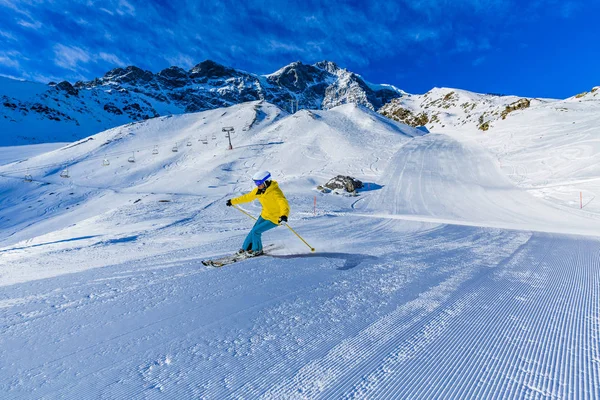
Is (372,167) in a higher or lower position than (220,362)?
higher

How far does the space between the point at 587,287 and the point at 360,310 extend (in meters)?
3.64

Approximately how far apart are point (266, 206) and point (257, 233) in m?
0.69

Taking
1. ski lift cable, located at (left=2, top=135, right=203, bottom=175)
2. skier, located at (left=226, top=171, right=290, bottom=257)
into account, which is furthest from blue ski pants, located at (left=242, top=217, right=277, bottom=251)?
ski lift cable, located at (left=2, top=135, right=203, bottom=175)

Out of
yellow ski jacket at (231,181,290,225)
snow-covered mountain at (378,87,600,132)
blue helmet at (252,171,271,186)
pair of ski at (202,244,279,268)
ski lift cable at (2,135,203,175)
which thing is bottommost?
pair of ski at (202,244,279,268)

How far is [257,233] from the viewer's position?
6.28 metres

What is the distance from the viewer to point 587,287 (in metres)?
4.48

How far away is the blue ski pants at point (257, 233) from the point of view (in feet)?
20.3

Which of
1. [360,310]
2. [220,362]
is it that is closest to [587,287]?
[360,310]

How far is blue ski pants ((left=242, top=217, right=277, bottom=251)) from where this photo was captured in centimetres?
620

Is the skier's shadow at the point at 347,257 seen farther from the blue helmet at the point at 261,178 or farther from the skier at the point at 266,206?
the blue helmet at the point at 261,178

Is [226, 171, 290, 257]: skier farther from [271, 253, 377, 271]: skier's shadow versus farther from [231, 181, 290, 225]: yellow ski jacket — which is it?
[271, 253, 377, 271]: skier's shadow

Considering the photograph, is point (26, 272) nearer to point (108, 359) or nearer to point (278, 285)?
point (108, 359)

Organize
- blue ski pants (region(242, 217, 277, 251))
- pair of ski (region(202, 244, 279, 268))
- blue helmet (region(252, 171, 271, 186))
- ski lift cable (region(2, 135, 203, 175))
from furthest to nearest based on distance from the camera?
ski lift cable (region(2, 135, 203, 175)) < blue ski pants (region(242, 217, 277, 251)) < blue helmet (region(252, 171, 271, 186)) < pair of ski (region(202, 244, 279, 268))

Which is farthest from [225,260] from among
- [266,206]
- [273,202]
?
[273,202]
